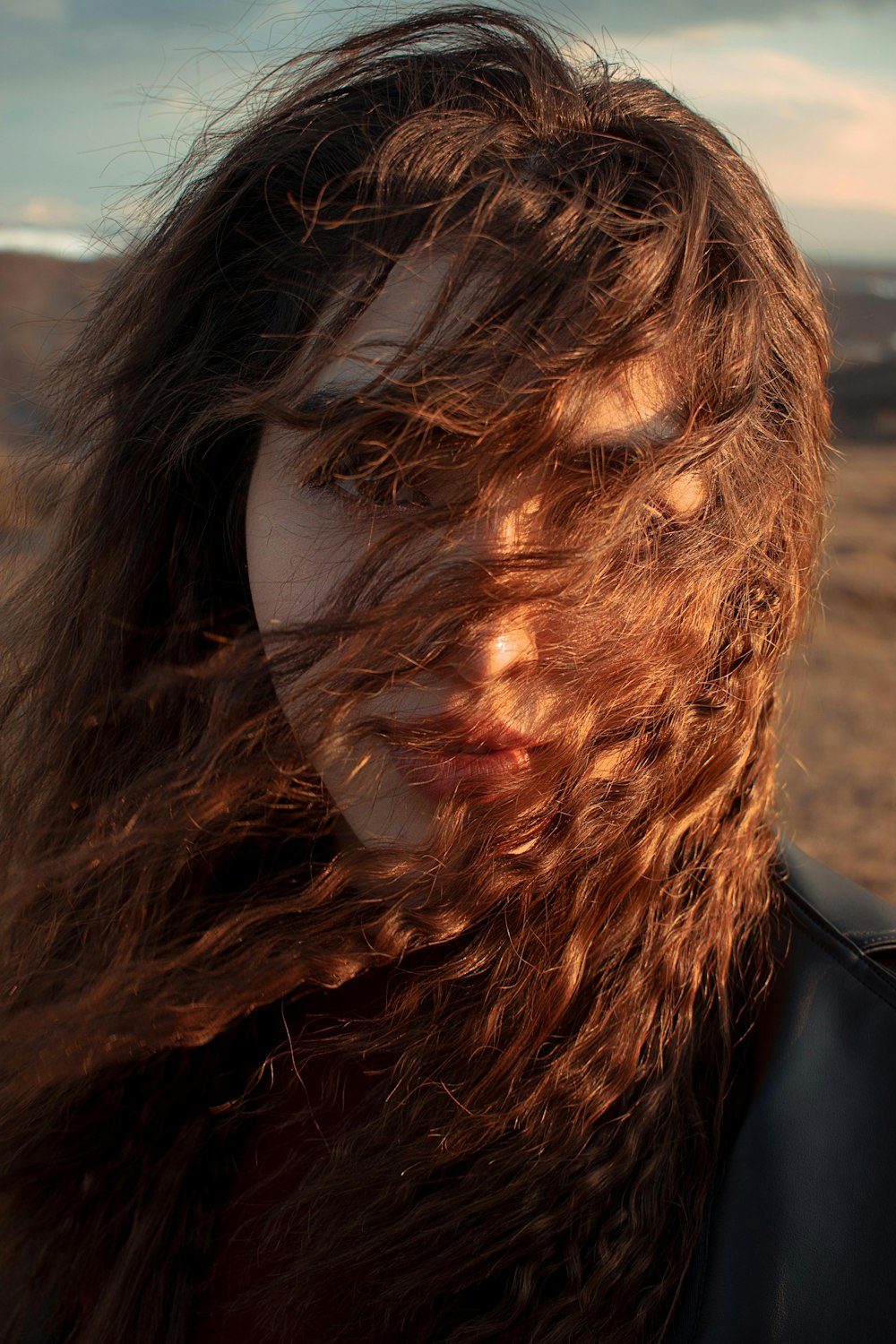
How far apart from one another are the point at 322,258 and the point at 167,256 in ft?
1.04

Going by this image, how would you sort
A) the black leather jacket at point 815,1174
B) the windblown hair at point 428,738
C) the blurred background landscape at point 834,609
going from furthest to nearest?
the blurred background landscape at point 834,609, the windblown hair at point 428,738, the black leather jacket at point 815,1174

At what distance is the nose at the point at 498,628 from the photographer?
3.08 feet

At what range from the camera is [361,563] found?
3.17 ft

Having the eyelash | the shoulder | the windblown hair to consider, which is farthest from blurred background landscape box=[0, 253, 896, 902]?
the eyelash

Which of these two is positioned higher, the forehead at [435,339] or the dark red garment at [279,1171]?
the forehead at [435,339]

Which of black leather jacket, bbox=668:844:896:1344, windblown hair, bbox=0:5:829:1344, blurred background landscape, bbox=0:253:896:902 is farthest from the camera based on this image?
blurred background landscape, bbox=0:253:896:902

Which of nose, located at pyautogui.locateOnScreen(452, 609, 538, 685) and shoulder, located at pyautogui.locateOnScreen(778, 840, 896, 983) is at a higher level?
nose, located at pyautogui.locateOnScreen(452, 609, 538, 685)

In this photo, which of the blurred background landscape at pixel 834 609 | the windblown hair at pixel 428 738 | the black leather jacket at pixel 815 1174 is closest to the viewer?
the black leather jacket at pixel 815 1174

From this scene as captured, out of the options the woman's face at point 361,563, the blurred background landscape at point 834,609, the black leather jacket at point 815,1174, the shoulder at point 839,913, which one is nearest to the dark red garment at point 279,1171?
the woman's face at point 361,563

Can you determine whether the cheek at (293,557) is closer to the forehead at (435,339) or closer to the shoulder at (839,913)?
the forehead at (435,339)

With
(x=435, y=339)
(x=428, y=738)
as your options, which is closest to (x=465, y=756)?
(x=428, y=738)

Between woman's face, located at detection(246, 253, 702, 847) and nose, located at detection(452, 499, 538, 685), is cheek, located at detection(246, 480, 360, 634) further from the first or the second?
nose, located at detection(452, 499, 538, 685)

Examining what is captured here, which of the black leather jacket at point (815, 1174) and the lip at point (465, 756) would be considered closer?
the black leather jacket at point (815, 1174)

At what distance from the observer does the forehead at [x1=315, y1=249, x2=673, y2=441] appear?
2.98ft
